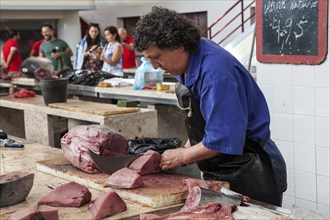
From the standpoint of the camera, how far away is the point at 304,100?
5273mm

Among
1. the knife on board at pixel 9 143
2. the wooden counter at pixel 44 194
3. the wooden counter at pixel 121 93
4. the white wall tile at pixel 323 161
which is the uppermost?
the wooden counter at pixel 121 93

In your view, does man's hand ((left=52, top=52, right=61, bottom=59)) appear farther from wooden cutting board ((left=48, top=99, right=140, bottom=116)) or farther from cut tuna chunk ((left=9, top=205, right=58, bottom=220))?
cut tuna chunk ((left=9, top=205, right=58, bottom=220))

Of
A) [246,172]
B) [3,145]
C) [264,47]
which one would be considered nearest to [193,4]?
[264,47]

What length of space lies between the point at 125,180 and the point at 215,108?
0.67m

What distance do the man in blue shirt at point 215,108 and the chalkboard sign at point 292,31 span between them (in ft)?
6.41

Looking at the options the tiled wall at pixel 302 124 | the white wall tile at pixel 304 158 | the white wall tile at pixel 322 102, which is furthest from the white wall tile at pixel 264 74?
the white wall tile at pixel 304 158

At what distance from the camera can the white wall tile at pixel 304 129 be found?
17.2 ft

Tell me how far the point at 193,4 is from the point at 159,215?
540 inches

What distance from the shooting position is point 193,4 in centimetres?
1614

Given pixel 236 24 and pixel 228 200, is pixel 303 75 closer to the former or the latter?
pixel 228 200

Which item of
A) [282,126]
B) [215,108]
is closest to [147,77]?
[282,126]

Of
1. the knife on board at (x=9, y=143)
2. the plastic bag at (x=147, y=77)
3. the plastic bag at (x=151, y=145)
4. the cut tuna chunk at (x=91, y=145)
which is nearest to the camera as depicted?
the cut tuna chunk at (x=91, y=145)

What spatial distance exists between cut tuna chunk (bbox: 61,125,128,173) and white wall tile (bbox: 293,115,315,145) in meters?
2.18

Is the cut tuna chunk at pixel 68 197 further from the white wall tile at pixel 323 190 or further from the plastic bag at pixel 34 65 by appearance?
the plastic bag at pixel 34 65
